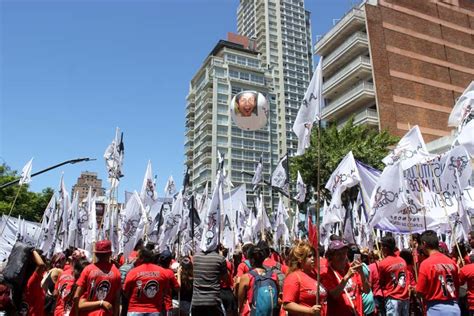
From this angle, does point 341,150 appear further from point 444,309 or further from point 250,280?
point 444,309

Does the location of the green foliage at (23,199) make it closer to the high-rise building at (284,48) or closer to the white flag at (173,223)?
the white flag at (173,223)

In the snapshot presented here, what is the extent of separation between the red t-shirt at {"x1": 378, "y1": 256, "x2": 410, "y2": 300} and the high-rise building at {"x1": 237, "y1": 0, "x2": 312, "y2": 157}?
90999mm

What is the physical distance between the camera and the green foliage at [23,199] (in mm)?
38969

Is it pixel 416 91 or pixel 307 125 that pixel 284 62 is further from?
pixel 307 125

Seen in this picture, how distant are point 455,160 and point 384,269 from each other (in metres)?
4.21

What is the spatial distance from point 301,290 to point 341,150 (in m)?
23.1

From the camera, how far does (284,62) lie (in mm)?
106188

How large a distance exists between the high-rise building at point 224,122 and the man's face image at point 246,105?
69992mm

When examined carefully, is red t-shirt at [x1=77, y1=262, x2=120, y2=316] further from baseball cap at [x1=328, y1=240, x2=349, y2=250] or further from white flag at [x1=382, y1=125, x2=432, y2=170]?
white flag at [x1=382, y1=125, x2=432, y2=170]

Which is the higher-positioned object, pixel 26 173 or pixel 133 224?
pixel 26 173

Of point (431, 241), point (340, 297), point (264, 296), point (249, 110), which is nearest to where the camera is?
point (340, 297)

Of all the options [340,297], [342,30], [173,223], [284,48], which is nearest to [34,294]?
[340,297]

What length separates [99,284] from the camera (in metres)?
5.18

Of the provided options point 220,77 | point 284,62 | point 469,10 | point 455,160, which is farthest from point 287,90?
point 455,160
